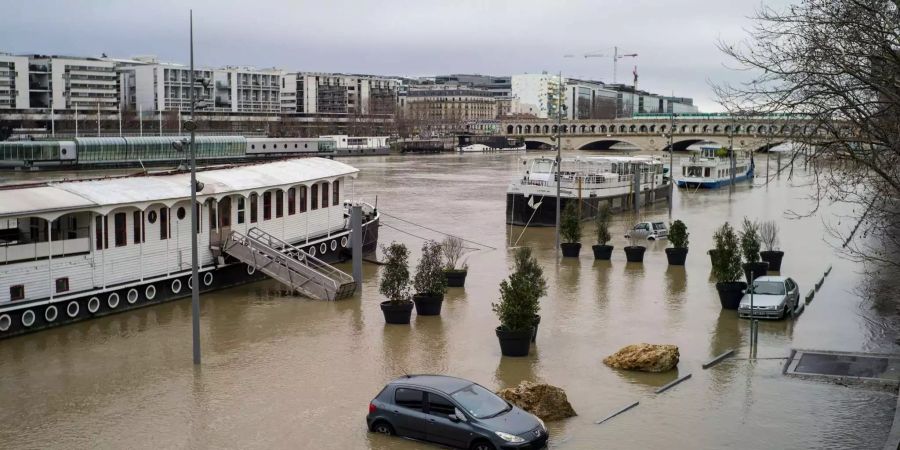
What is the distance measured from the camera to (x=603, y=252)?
107 feet

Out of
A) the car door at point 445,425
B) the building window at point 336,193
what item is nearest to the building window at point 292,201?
the building window at point 336,193

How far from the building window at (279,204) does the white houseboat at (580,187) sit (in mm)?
13835

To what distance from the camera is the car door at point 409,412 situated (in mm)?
13703

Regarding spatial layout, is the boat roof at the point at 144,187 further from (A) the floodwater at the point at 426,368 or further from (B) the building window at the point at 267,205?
(A) the floodwater at the point at 426,368

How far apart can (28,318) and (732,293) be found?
52.1ft

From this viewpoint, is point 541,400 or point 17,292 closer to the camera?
point 541,400

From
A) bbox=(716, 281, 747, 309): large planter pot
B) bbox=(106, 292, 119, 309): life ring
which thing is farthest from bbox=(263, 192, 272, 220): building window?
bbox=(716, 281, 747, 309): large planter pot

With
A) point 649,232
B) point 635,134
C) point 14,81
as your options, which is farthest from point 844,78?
point 14,81

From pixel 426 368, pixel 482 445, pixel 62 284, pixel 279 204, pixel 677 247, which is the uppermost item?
pixel 279 204

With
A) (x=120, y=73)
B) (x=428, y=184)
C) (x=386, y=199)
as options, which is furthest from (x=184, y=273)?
(x=120, y=73)

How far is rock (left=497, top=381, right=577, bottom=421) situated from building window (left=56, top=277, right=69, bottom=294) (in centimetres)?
1167

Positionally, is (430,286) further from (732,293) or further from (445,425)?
(445,425)

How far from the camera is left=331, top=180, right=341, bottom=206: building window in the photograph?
3312 centimetres

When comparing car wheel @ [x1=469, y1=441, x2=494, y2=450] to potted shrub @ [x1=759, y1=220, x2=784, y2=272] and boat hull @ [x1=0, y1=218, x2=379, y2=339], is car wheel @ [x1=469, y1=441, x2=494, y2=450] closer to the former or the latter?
boat hull @ [x1=0, y1=218, x2=379, y2=339]
